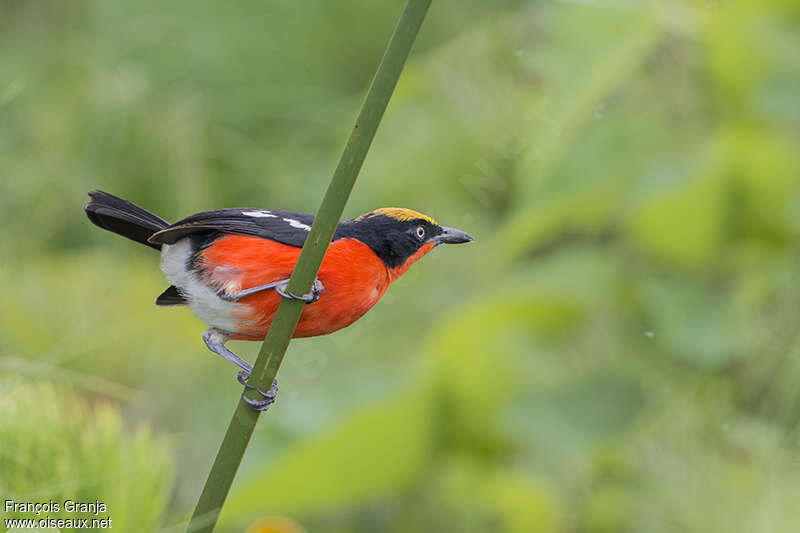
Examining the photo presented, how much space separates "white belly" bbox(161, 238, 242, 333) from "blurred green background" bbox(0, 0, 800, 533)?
244mm

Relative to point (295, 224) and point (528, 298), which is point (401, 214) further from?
point (528, 298)

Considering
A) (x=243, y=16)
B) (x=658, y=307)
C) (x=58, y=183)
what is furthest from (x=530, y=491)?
(x=243, y=16)

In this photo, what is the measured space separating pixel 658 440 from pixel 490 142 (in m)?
0.24

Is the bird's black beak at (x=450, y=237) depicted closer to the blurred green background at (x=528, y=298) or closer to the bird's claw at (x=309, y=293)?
the bird's claw at (x=309, y=293)

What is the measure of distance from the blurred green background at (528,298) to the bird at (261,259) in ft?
0.79

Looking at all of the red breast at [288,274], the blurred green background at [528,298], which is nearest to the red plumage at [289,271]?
the red breast at [288,274]

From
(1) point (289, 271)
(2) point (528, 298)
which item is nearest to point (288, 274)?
(1) point (289, 271)

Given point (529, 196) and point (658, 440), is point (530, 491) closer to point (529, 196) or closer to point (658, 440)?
point (658, 440)

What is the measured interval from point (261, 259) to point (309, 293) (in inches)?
1.2

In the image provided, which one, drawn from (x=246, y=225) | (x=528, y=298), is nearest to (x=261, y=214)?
(x=246, y=225)

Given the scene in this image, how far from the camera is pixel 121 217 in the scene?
12 centimetres

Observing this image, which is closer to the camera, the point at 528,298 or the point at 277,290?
the point at 277,290

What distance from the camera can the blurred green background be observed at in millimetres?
475

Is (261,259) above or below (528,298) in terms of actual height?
above
